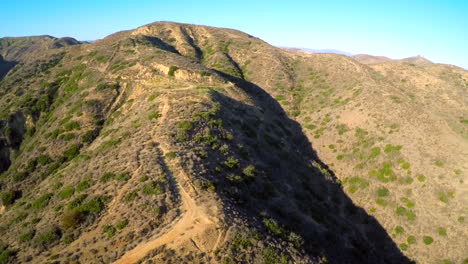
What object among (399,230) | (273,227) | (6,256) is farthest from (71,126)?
(399,230)

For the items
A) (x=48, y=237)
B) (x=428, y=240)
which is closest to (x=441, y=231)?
(x=428, y=240)

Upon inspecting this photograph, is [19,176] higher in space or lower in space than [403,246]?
higher

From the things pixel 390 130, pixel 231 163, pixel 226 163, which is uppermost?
pixel 390 130

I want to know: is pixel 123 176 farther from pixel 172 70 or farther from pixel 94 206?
pixel 172 70

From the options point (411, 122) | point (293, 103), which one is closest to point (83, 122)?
point (293, 103)

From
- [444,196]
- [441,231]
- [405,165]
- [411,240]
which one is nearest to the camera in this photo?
[441,231]

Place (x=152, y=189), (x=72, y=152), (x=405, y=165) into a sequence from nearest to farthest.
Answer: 1. (x=152, y=189)
2. (x=72, y=152)
3. (x=405, y=165)

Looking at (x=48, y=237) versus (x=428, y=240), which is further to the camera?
(x=428, y=240)

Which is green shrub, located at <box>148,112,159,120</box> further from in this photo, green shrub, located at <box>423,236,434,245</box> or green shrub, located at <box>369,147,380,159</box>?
green shrub, located at <box>423,236,434,245</box>
